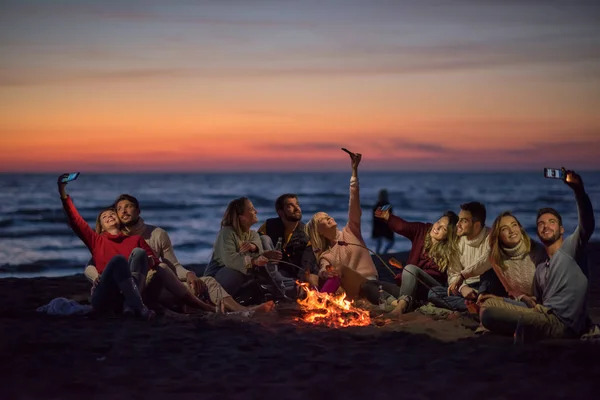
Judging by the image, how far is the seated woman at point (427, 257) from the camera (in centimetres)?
826

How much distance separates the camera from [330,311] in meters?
8.46

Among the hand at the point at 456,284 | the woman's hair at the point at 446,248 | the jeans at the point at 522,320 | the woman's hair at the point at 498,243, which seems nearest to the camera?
the jeans at the point at 522,320

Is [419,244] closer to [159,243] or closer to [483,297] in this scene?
[483,297]

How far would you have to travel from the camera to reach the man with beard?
9008mm

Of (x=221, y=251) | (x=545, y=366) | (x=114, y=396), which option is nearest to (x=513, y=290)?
(x=545, y=366)

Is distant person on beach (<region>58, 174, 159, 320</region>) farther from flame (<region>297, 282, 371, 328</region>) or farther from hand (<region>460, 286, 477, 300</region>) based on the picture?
hand (<region>460, 286, 477, 300</region>)

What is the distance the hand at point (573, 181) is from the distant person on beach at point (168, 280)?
353 centimetres

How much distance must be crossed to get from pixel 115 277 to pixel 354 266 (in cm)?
268

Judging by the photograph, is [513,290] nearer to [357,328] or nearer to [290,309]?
[357,328]

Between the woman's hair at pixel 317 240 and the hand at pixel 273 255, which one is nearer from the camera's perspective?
the hand at pixel 273 255

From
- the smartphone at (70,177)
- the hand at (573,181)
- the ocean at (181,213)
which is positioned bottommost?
the ocean at (181,213)

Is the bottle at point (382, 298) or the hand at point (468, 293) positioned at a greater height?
the hand at point (468, 293)

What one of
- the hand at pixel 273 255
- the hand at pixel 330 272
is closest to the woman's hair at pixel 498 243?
the hand at pixel 330 272

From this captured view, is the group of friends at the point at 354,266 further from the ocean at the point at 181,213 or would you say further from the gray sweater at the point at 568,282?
the ocean at the point at 181,213
